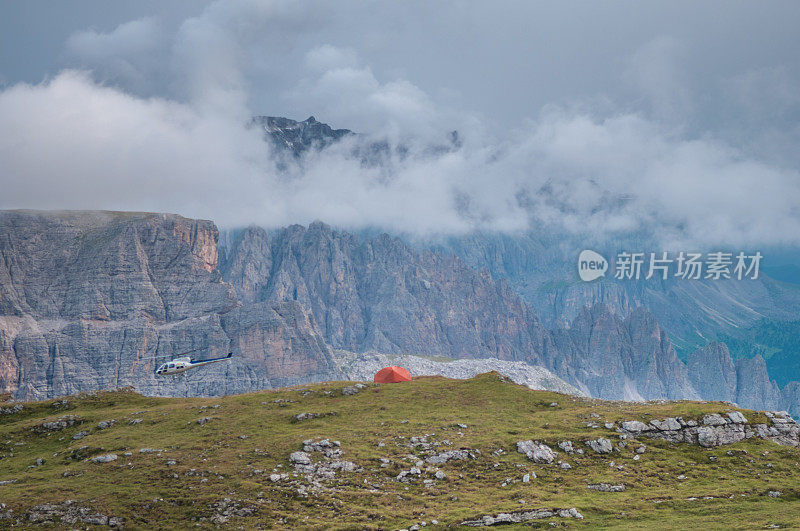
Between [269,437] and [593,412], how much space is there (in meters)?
34.5

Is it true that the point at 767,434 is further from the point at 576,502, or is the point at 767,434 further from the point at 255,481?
the point at 255,481

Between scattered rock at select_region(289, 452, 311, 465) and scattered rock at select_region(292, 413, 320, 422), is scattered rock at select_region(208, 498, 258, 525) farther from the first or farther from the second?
scattered rock at select_region(292, 413, 320, 422)

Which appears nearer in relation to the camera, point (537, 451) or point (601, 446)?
point (537, 451)

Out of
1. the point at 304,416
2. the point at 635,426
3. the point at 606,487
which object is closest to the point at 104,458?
the point at 304,416

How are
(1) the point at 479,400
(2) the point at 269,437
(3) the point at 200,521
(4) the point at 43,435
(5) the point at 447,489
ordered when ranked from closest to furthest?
1. (3) the point at 200,521
2. (5) the point at 447,489
3. (2) the point at 269,437
4. (4) the point at 43,435
5. (1) the point at 479,400

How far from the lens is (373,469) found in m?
53.2

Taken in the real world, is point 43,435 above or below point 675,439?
below

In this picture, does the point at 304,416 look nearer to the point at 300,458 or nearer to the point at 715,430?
the point at 300,458

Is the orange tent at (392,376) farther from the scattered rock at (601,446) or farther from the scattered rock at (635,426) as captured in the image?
the scattered rock at (601,446)

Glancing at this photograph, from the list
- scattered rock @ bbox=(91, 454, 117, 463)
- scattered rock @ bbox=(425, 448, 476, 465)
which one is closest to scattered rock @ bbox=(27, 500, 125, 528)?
scattered rock @ bbox=(91, 454, 117, 463)

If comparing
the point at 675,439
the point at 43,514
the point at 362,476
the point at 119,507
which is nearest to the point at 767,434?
the point at 675,439

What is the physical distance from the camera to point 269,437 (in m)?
60.8

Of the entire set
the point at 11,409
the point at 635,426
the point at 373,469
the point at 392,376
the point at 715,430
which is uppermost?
the point at 715,430

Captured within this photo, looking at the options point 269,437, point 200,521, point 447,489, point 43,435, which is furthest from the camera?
point 43,435
